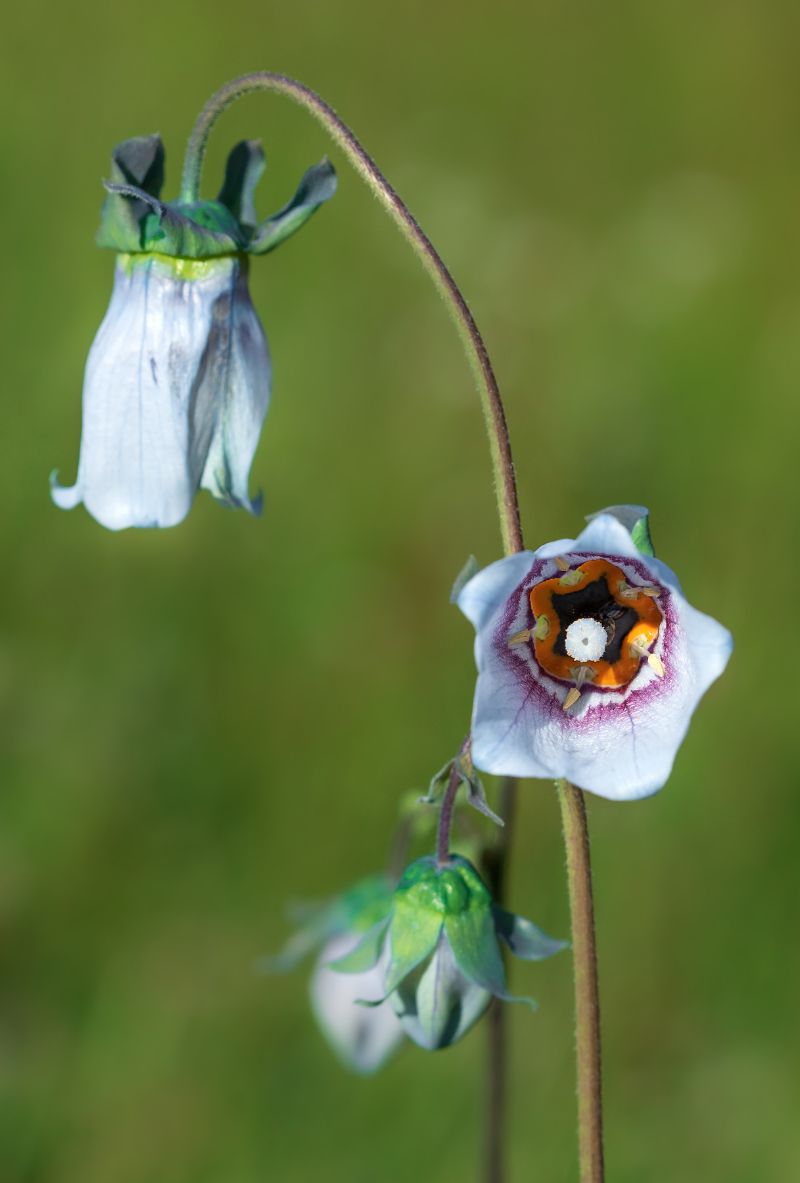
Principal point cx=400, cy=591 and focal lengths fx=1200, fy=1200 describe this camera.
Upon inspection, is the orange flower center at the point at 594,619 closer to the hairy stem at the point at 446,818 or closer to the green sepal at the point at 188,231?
the hairy stem at the point at 446,818

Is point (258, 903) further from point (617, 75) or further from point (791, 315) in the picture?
point (617, 75)

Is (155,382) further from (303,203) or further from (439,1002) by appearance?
(439,1002)

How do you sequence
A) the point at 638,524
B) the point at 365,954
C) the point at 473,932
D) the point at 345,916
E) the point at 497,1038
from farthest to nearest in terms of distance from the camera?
the point at 345,916 → the point at 497,1038 → the point at 365,954 → the point at 473,932 → the point at 638,524

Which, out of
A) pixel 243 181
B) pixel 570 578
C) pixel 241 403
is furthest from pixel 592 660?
pixel 243 181

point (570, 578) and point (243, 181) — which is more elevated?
point (243, 181)

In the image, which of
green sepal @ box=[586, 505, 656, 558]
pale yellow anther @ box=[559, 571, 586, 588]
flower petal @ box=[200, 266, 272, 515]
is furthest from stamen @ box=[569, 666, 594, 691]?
flower petal @ box=[200, 266, 272, 515]

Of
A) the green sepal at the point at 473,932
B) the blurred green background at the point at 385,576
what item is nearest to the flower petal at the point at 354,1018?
the green sepal at the point at 473,932

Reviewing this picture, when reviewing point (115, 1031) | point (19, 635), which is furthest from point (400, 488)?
point (115, 1031)
